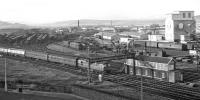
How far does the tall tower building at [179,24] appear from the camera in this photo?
5288cm

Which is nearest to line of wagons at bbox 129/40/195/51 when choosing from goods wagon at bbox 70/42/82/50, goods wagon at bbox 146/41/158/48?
goods wagon at bbox 146/41/158/48

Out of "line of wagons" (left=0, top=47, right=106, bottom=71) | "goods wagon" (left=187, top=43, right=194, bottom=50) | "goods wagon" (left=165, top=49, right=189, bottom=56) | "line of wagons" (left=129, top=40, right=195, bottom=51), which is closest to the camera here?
"line of wagons" (left=0, top=47, right=106, bottom=71)

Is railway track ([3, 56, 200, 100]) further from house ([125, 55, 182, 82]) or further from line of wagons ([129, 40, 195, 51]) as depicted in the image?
line of wagons ([129, 40, 195, 51])

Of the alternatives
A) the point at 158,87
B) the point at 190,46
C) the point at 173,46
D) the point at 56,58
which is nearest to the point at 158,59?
the point at 158,87

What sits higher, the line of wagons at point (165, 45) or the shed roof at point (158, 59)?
the line of wagons at point (165, 45)

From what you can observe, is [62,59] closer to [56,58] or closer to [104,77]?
[56,58]

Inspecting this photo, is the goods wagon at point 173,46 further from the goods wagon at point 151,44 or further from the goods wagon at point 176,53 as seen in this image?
the goods wagon at point 176,53

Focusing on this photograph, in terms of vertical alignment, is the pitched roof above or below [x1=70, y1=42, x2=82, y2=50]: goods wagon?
below

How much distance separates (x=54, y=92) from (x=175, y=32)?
35.0 metres

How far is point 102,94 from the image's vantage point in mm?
21219

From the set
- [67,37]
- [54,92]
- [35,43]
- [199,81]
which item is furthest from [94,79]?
[67,37]

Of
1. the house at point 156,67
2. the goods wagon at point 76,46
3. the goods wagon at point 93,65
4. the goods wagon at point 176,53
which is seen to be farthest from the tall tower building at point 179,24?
the house at point 156,67

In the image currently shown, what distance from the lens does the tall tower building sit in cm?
5288

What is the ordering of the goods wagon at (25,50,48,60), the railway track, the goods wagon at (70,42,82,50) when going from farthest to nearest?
the goods wagon at (70,42,82,50) < the goods wagon at (25,50,48,60) < the railway track
